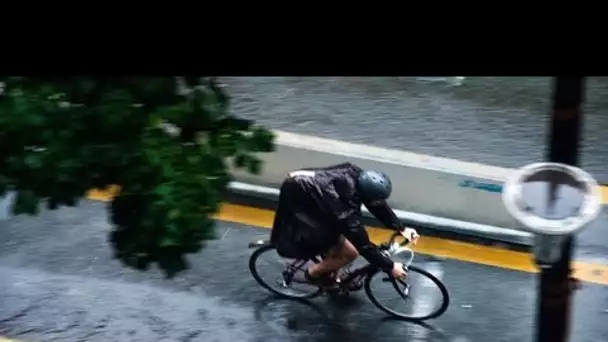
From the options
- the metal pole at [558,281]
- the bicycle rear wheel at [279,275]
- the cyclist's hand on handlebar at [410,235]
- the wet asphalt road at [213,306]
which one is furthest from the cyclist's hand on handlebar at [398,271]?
the metal pole at [558,281]

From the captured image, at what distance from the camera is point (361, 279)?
4.22 m

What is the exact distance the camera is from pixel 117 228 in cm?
297

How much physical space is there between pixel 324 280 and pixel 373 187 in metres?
0.50

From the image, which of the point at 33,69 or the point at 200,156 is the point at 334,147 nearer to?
the point at 200,156

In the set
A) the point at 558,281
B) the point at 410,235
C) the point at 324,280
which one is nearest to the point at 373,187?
the point at 410,235

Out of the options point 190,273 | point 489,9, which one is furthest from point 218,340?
point 489,9

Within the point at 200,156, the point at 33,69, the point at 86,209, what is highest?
the point at 33,69

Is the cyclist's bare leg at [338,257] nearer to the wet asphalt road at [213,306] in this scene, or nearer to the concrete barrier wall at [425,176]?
the wet asphalt road at [213,306]

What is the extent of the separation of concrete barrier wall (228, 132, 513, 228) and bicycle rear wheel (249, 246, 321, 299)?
664 mm

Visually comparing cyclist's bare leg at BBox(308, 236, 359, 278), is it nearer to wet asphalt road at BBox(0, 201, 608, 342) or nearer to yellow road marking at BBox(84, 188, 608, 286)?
wet asphalt road at BBox(0, 201, 608, 342)

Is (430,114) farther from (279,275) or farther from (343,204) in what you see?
(343,204)

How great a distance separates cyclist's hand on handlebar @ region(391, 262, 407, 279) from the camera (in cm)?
406

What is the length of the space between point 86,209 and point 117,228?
2090 mm

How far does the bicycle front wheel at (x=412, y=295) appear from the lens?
4117 millimetres
